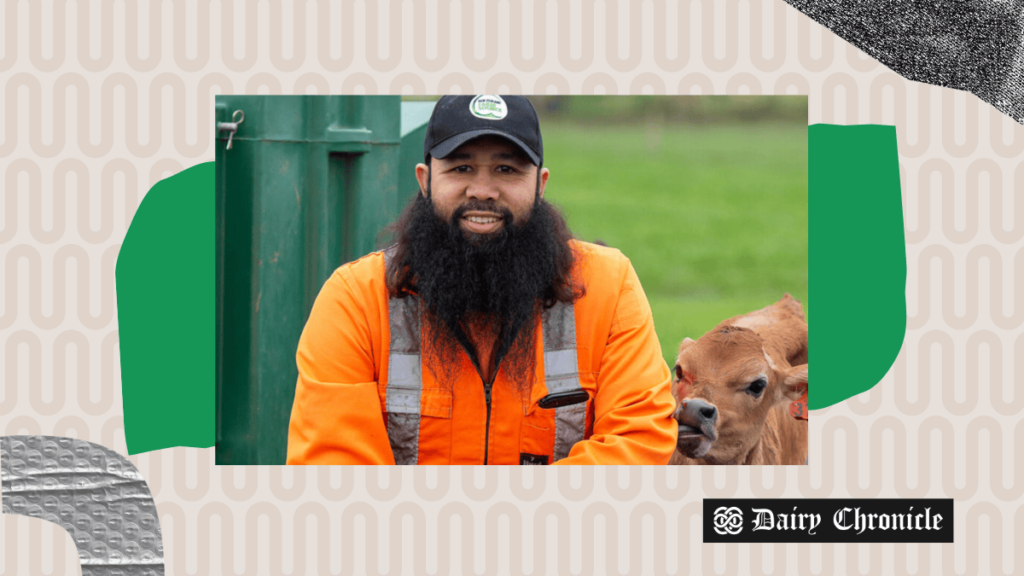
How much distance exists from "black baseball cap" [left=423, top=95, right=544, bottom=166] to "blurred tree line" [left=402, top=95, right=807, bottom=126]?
21 cm

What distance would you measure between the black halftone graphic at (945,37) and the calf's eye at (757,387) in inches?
60.1

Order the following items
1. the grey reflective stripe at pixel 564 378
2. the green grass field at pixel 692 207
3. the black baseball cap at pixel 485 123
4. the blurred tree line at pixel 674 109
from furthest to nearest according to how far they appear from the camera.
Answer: the green grass field at pixel 692 207 < the blurred tree line at pixel 674 109 < the grey reflective stripe at pixel 564 378 < the black baseball cap at pixel 485 123

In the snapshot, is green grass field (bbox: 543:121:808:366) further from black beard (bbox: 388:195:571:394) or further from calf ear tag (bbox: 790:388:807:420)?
calf ear tag (bbox: 790:388:807:420)

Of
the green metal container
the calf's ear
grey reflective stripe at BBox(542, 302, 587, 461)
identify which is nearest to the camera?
grey reflective stripe at BBox(542, 302, 587, 461)

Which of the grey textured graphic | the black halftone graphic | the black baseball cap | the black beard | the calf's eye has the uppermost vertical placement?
the black halftone graphic

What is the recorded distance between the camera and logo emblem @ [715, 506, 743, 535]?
488 cm

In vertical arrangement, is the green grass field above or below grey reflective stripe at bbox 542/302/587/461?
above

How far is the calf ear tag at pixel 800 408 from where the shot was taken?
5668 mm

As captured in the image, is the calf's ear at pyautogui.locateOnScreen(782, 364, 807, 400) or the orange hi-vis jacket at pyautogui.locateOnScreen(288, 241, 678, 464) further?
the calf's ear at pyautogui.locateOnScreen(782, 364, 807, 400)

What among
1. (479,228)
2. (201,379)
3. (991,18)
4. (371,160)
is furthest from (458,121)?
(991,18)

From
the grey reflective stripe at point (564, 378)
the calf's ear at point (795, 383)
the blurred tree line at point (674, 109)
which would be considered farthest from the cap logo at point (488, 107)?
the calf's ear at point (795, 383)

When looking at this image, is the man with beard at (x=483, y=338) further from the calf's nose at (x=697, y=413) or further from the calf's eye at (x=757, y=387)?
the calf's eye at (x=757, y=387)

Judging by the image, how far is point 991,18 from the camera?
16.2 feet

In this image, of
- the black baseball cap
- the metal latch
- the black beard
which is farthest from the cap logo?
the metal latch
